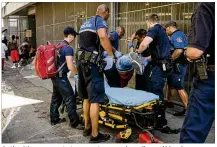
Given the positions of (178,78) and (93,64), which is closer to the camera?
(93,64)

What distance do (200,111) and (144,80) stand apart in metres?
2.14

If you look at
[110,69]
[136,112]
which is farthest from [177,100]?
[136,112]

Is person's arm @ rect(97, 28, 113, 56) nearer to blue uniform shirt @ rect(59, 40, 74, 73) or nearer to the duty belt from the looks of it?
blue uniform shirt @ rect(59, 40, 74, 73)

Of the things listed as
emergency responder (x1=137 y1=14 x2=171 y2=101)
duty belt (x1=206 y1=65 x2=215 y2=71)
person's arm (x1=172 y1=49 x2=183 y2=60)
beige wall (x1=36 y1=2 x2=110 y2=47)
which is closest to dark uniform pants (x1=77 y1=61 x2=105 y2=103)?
emergency responder (x1=137 y1=14 x2=171 y2=101)

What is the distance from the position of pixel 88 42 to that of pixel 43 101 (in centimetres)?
285

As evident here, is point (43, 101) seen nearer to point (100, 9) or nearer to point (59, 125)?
point (59, 125)

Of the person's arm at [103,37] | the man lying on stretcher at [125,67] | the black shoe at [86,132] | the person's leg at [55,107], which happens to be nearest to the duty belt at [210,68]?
the person's arm at [103,37]

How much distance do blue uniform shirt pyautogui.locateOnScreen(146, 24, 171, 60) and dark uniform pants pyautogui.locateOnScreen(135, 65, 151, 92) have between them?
23cm

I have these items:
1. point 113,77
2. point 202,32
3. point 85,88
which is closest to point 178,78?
point 113,77

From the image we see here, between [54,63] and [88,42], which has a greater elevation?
[88,42]

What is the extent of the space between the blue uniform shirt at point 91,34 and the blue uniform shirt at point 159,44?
877 mm

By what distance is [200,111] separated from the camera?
254 centimetres

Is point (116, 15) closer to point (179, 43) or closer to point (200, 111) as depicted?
point (179, 43)

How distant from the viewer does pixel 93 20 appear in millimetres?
3631
